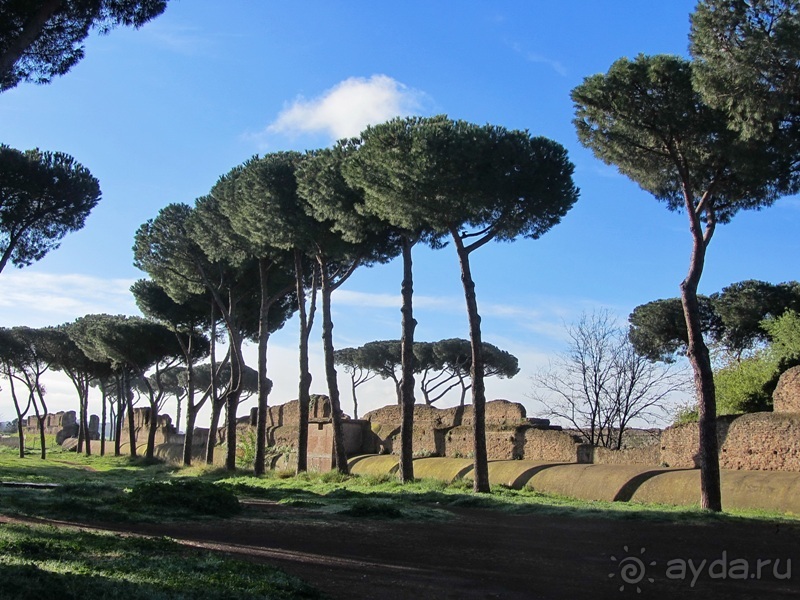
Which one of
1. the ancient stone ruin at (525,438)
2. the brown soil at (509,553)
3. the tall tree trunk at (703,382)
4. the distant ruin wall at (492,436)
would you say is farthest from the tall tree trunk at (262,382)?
the tall tree trunk at (703,382)

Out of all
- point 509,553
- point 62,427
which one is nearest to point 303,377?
point 509,553

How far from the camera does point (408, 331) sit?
17344mm

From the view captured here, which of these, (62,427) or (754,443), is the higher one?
(754,443)

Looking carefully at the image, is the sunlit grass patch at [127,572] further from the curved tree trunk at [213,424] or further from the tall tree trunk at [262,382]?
the curved tree trunk at [213,424]

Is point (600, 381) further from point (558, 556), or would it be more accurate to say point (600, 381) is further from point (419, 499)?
point (558, 556)

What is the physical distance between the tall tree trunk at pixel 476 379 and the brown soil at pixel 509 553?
4.00 metres

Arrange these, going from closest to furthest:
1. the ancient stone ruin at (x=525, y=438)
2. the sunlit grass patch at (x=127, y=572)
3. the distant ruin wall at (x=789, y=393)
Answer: the sunlit grass patch at (x=127, y=572), the ancient stone ruin at (x=525, y=438), the distant ruin wall at (x=789, y=393)

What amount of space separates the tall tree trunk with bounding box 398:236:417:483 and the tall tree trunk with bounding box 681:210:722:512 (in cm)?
682

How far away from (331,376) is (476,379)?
20.2 ft

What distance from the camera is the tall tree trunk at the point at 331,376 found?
1944cm

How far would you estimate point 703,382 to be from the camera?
37.3ft

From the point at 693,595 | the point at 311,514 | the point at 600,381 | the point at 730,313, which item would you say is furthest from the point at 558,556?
the point at 730,313

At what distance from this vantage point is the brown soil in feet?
18.2

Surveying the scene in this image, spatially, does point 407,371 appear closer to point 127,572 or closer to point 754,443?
point 754,443
